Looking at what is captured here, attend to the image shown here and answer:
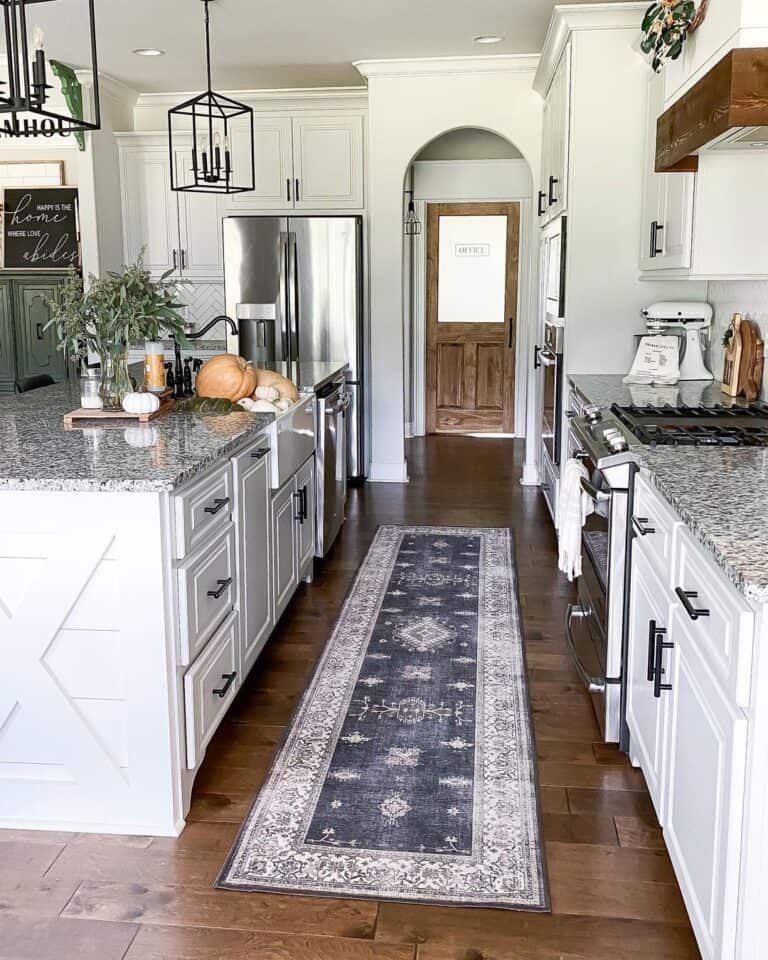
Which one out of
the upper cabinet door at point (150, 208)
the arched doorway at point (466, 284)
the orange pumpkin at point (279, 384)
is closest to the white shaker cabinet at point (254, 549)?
the orange pumpkin at point (279, 384)

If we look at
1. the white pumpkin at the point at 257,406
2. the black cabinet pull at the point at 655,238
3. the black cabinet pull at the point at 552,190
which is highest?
the black cabinet pull at the point at 552,190

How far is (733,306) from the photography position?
13.1 ft

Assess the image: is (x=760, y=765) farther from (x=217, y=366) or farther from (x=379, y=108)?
(x=379, y=108)

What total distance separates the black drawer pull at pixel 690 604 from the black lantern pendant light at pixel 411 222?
6.23 metres

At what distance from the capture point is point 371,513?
18.3 ft

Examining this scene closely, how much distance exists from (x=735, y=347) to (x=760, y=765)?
257cm

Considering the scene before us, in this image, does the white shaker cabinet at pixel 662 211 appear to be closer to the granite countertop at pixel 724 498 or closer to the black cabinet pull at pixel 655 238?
the black cabinet pull at pixel 655 238

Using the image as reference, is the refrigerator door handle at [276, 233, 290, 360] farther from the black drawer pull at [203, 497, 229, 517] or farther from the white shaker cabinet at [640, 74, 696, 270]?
the black drawer pull at [203, 497, 229, 517]

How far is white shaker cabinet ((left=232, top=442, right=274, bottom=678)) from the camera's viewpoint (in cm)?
291

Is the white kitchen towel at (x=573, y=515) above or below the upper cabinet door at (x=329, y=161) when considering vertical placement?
below

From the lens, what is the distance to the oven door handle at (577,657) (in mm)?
2795

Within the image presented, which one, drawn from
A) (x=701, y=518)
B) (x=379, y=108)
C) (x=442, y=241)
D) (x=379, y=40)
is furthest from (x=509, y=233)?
(x=701, y=518)

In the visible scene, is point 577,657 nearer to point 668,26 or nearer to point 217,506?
point 217,506

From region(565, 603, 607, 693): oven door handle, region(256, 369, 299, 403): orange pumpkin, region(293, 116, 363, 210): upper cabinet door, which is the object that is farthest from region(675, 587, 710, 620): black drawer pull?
region(293, 116, 363, 210): upper cabinet door
